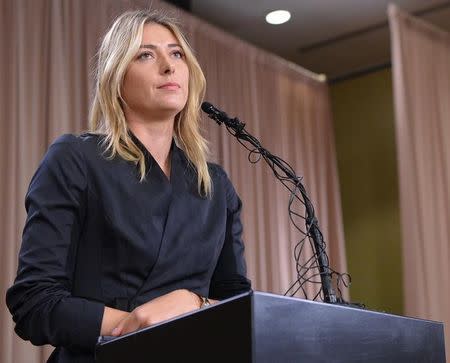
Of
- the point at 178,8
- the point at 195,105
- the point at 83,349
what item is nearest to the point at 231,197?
the point at 195,105

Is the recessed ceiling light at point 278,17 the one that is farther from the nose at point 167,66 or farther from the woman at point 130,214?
the nose at point 167,66

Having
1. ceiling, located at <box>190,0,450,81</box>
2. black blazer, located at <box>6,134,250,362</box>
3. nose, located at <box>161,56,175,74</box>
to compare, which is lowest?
black blazer, located at <box>6,134,250,362</box>

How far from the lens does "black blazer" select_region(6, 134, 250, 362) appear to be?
3.92 feet

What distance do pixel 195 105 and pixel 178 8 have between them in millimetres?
2931

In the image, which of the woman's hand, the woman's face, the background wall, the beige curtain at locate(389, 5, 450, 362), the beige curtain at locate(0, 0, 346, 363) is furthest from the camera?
the background wall

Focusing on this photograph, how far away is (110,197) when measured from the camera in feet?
4.37

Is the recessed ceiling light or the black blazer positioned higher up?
the recessed ceiling light

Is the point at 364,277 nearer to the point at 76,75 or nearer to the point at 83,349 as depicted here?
the point at 76,75

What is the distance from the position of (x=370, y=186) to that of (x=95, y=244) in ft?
14.7

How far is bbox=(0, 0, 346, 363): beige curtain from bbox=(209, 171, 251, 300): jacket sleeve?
194 cm

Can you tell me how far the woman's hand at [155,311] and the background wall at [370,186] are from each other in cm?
429

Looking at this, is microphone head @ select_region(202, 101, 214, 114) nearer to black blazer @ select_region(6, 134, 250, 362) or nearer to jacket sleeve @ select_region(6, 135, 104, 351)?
black blazer @ select_region(6, 134, 250, 362)

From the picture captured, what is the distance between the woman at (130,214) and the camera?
120 cm

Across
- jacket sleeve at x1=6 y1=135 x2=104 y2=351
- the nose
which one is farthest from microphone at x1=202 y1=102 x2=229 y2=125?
jacket sleeve at x1=6 y1=135 x2=104 y2=351
